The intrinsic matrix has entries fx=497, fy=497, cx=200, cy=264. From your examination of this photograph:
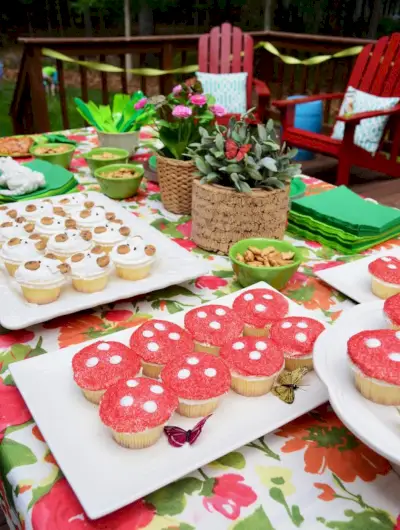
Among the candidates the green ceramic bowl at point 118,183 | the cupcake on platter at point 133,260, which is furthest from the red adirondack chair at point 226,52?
the cupcake on platter at point 133,260

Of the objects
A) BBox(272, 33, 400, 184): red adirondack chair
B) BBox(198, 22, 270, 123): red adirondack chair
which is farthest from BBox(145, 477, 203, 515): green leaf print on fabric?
BBox(198, 22, 270, 123): red adirondack chair

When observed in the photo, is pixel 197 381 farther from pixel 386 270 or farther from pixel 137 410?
pixel 386 270

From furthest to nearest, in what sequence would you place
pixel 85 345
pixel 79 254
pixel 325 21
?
1. pixel 325 21
2. pixel 79 254
3. pixel 85 345

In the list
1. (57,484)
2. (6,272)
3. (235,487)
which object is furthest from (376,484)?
(6,272)

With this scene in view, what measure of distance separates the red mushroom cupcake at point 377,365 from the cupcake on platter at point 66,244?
642mm

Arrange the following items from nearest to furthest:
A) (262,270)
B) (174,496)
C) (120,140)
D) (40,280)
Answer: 1. (174,496)
2. (40,280)
3. (262,270)
4. (120,140)

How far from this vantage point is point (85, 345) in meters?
0.84

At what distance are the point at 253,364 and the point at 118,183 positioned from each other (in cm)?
96

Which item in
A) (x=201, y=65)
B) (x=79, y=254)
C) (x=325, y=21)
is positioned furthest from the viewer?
(x=325, y=21)

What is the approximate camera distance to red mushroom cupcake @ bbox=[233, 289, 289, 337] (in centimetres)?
88

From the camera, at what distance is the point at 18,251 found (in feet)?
3.43

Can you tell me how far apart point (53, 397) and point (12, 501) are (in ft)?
0.47

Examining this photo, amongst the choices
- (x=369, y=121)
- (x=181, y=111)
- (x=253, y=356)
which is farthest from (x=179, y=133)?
(x=369, y=121)

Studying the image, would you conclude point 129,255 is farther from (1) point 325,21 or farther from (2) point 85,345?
(1) point 325,21
